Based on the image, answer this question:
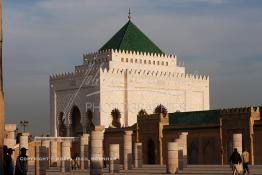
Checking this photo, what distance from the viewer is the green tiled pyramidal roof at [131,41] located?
40.4m

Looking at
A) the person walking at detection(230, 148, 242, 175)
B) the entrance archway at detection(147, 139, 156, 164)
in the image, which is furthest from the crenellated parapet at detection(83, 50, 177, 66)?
the person walking at detection(230, 148, 242, 175)

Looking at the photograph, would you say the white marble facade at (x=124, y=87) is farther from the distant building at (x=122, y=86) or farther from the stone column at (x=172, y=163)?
the stone column at (x=172, y=163)

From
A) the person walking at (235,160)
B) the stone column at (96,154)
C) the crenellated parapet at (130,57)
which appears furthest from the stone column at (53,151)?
the person walking at (235,160)

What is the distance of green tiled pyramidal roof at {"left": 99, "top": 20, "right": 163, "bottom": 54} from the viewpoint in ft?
133

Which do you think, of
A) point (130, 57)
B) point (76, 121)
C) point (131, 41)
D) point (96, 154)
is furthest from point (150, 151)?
point (96, 154)

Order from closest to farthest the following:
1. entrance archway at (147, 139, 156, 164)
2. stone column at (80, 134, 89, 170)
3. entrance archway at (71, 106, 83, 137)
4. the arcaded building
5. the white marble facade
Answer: stone column at (80, 134, 89, 170)
the arcaded building
entrance archway at (147, 139, 156, 164)
the white marble facade
entrance archway at (71, 106, 83, 137)

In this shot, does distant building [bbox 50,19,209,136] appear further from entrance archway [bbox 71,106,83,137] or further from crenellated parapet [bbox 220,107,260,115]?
crenellated parapet [bbox 220,107,260,115]

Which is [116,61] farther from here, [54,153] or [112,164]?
[112,164]

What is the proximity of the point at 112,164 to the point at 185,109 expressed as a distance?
20.4 m

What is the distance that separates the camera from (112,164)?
21.0m

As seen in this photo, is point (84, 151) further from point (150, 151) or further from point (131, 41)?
point (131, 41)

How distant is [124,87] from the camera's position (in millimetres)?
38594

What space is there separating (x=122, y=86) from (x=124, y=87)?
6.2 inches

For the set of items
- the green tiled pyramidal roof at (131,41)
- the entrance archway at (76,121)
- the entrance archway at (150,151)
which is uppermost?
the green tiled pyramidal roof at (131,41)
